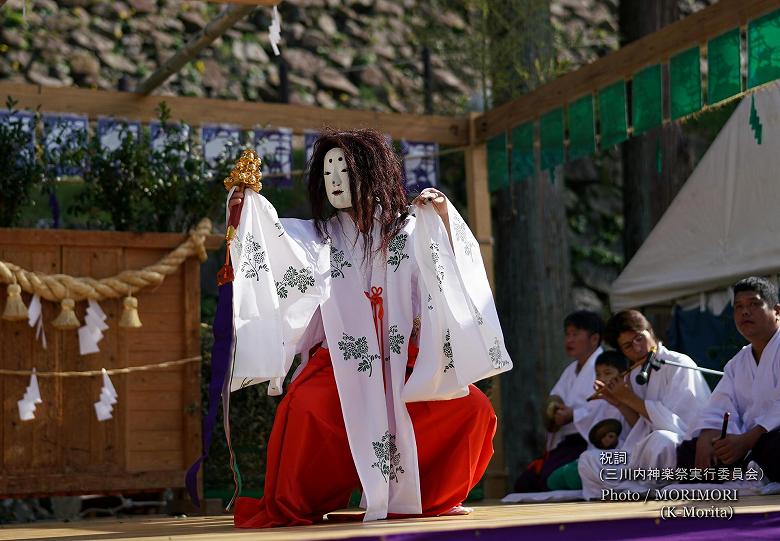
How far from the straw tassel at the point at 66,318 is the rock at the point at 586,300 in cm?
690

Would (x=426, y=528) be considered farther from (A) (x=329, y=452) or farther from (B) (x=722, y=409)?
(B) (x=722, y=409)

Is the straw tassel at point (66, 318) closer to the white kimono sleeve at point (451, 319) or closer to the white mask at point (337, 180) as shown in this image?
the white mask at point (337, 180)

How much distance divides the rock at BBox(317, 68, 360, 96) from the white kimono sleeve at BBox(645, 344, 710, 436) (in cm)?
850

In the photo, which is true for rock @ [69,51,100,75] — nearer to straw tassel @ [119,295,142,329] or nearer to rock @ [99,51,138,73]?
rock @ [99,51,138,73]

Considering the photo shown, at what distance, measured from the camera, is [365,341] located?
15.1ft

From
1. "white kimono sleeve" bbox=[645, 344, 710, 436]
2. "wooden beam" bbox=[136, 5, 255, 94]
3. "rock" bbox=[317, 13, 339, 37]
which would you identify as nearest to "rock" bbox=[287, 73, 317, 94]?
"rock" bbox=[317, 13, 339, 37]

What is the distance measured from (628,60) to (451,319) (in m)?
2.76

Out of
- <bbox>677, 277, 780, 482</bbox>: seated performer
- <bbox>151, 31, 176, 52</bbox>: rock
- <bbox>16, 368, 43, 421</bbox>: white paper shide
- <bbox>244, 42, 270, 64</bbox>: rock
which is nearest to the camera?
<bbox>677, 277, 780, 482</bbox>: seated performer

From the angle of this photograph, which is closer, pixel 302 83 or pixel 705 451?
pixel 705 451

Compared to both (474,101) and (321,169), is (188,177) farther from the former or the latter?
(474,101)

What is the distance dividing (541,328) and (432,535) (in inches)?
234

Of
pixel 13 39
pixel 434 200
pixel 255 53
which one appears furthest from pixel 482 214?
pixel 13 39

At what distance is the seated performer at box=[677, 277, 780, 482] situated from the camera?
17.1 ft

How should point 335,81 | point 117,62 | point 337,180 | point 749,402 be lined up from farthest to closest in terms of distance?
point 335,81, point 117,62, point 749,402, point 337,180
